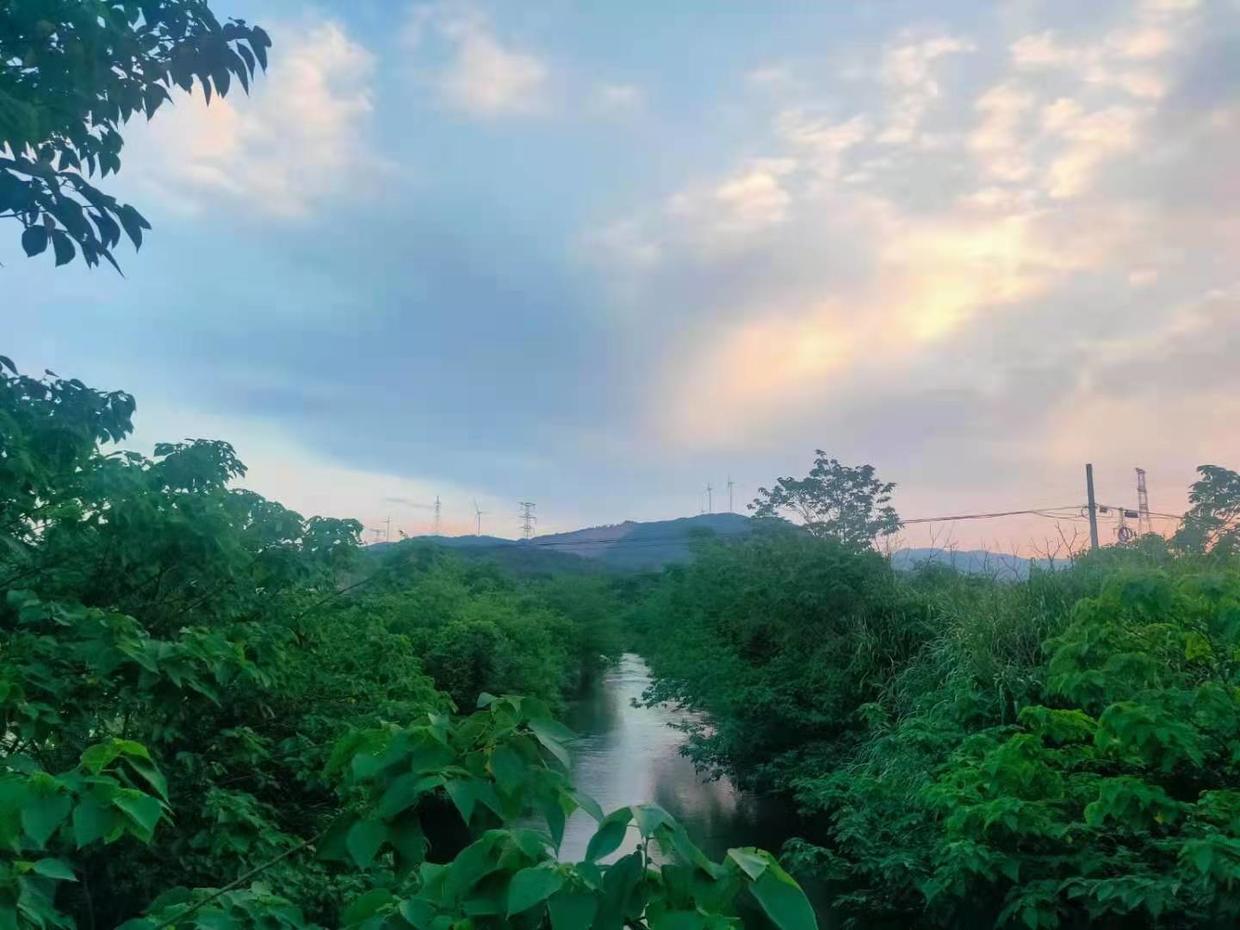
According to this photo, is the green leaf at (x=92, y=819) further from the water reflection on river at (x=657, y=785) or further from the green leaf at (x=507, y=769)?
the water reflection on river at (x=657, y=785)

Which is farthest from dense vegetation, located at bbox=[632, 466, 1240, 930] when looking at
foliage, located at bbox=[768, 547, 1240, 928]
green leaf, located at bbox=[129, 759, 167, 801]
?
green leaf, located at bbox=[129, 759, 167, 801]

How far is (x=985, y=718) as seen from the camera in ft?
31.3

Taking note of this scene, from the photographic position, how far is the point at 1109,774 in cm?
643

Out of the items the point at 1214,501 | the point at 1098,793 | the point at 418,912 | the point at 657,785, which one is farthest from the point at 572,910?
the point at 1214,501

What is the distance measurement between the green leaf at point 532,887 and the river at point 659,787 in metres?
6.29

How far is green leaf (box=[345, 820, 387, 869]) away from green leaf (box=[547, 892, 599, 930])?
288 mm

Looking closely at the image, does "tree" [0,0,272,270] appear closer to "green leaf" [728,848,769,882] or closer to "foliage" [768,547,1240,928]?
"green leaf" [728,848,769,882]

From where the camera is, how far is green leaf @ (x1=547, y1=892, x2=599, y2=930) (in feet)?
4.18

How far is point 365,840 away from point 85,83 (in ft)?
6.16

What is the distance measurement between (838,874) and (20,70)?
904cm

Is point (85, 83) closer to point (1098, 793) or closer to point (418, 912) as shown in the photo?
point (418, 912)

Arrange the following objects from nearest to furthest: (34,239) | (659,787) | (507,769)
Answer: (507,769) → (34,239) → (659,787)

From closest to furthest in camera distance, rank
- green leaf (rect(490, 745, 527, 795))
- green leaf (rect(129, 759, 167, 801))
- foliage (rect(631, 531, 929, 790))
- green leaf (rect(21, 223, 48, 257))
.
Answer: green leaf (rect(490, 745, 527, 795)) < green leaf (rect(129, 759, 167, 801)) < green leaf (rect(21, 223, 48, 257)) < foliage (rect(631, 531, 929, 790))

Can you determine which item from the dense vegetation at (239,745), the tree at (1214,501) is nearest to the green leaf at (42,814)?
the dense vegetation at (239,745)
